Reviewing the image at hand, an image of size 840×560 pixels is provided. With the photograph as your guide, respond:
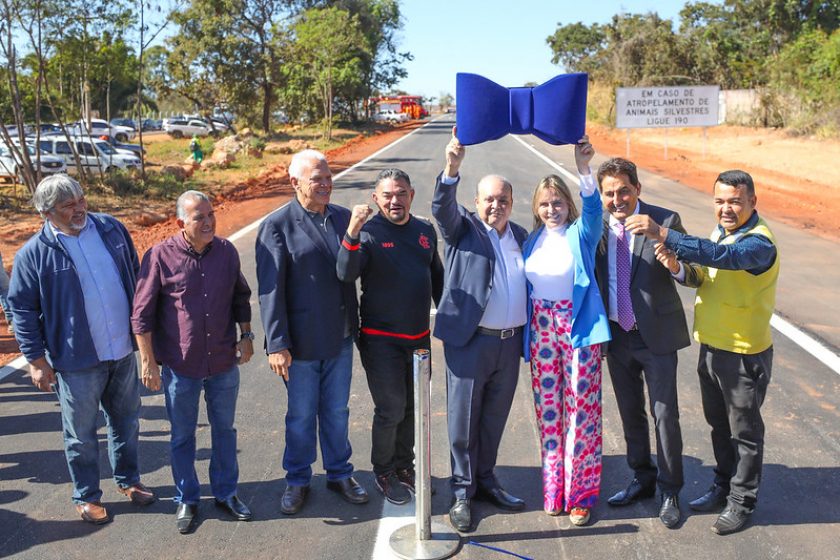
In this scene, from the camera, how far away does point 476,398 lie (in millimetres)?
4277

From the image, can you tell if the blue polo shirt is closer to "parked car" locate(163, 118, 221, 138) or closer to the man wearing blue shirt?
the man wearing blue shirt

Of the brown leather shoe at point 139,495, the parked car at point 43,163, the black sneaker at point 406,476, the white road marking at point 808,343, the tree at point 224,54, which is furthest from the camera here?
the tree at point 224,54

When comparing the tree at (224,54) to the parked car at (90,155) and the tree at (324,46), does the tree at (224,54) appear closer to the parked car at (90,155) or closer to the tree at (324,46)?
the tree at (324,46)

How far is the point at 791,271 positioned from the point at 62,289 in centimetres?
949

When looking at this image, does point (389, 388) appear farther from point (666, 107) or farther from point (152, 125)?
point (152, 125)

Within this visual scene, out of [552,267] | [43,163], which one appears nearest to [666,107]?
[43,163]

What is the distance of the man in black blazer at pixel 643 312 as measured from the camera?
13.5ft

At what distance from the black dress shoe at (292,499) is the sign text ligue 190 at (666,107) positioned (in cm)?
2383

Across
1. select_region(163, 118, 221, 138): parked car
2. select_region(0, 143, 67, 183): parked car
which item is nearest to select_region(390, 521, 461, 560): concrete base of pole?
select_region(0, 143, 67, 183): parked car

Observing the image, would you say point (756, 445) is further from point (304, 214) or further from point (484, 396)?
point (304, 214)

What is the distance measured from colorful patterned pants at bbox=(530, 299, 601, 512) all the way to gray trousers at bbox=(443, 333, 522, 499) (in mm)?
167

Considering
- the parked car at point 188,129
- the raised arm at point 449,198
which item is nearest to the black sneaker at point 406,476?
the raised arm at point 449,198

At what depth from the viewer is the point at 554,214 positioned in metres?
4.14

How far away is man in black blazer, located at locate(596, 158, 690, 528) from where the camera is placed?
4.13m
